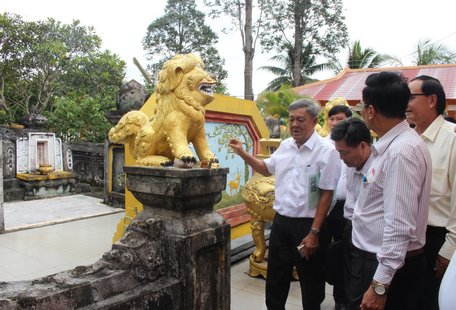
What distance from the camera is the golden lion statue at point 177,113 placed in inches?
92.2

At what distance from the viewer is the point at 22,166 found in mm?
8188

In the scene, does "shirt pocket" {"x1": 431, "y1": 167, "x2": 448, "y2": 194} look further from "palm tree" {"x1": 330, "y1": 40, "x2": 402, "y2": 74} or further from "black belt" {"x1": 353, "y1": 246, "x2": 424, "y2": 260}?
"palm tree" {"x1": 330, "y1": 40, "x2": 402, "y2": 74}

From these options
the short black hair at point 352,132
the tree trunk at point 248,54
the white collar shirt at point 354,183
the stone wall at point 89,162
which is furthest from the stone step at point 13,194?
the tree trunk at point 248,54

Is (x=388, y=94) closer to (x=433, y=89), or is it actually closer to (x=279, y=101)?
(x=433, y=89)

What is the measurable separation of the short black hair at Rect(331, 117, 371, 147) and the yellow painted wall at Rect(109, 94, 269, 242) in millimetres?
2428

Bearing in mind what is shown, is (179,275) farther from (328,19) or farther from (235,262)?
(328,19)

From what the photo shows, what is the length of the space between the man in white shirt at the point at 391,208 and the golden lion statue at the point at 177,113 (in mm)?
1065

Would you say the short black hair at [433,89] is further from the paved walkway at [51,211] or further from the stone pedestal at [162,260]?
the paved walkway at [51,211]

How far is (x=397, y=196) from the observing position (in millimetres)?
1478

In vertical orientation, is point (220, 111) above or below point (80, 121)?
below

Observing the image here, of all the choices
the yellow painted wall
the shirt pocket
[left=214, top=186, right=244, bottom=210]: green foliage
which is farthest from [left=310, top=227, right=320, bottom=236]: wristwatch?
[left=214, top=186, right=244, bottom=210]: green foliage

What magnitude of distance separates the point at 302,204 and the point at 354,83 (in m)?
11.0

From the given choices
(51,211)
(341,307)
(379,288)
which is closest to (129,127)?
(379,288)

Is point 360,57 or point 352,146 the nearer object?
point 352,146
